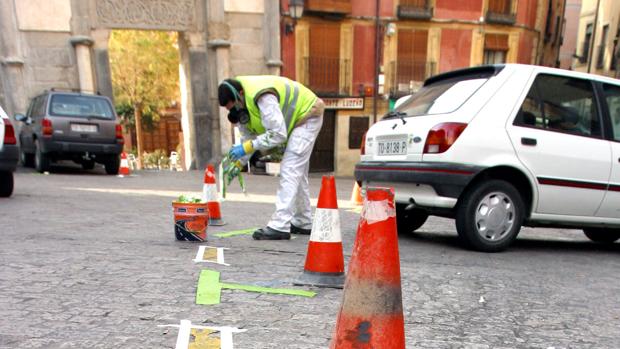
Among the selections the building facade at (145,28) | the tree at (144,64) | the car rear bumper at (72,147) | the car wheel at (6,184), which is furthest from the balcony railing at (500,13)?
the car wheel at (6,184)

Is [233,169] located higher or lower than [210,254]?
higher

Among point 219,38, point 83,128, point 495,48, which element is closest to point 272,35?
point 219,38

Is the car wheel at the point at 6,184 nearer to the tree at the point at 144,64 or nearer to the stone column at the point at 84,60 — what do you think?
the stone column at the point at 84,60

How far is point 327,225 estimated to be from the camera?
287 centimetres

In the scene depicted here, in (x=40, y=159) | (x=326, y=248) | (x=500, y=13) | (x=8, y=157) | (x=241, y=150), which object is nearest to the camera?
(x=326, y=248)

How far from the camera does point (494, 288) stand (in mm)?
2979

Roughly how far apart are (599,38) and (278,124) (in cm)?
2999

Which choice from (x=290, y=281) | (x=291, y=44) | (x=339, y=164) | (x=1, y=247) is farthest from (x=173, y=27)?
(x=290, y=281)

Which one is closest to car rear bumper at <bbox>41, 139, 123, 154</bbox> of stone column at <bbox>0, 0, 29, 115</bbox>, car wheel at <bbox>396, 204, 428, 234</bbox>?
stone column at <bbox>0, 0, 29, 115</bbox>

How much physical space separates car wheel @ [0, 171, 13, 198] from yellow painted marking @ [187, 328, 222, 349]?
546cm

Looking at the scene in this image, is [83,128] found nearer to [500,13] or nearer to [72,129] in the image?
[72,129]

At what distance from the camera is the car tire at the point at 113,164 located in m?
11.0

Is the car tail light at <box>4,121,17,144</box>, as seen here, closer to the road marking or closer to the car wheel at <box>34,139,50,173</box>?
the road marking

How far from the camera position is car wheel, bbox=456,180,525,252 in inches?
152
